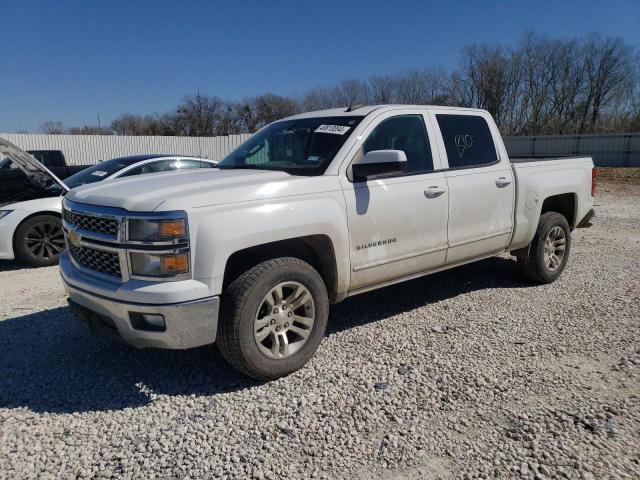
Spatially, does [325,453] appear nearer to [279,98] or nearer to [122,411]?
[122,411]

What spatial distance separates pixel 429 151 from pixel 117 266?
9.30 feet

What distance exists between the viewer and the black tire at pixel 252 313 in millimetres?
3227

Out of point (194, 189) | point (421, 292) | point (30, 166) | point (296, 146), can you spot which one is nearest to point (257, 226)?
point (194, 189)

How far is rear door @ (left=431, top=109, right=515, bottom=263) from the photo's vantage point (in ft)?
15.2

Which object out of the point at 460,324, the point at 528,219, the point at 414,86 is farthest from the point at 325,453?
the point at 414,86

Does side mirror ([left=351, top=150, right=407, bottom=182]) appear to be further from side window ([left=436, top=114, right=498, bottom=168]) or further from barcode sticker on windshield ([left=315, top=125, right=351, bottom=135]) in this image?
side window ([left=436, top=114, right=498, bottom=168])

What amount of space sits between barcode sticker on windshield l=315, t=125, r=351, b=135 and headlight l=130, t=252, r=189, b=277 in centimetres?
176

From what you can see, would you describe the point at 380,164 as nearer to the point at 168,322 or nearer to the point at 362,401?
the point at 362,401

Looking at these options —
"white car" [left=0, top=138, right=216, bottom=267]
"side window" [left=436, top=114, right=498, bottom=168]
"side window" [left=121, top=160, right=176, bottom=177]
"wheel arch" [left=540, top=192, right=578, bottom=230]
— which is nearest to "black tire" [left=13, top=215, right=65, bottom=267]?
"white car" [left=0, top=138, right=216, bottom=267]

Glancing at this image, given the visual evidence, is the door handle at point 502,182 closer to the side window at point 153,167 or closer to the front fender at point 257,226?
the front fender at point 257,226

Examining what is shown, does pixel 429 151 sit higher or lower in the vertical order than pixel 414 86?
lower

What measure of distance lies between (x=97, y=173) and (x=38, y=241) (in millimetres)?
1476

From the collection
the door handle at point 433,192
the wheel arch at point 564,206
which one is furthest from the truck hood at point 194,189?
the wheel arch at point 564,206

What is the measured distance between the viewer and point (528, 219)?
538 centimetres
